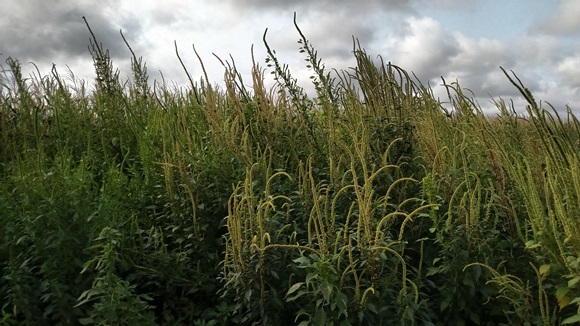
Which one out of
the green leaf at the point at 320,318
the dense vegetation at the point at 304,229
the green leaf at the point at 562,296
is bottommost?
the green leaf at the point at 562,296

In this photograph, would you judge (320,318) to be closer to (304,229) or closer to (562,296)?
(304,229)

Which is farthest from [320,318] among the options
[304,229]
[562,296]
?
[562,296]

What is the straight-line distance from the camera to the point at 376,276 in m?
3.12

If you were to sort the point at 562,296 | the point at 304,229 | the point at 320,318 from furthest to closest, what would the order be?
the point at 304,229 < the point at 562,296 < the point at 320,318

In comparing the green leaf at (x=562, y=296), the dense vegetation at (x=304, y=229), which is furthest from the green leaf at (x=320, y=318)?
the green leaf at (x=562, y=296)

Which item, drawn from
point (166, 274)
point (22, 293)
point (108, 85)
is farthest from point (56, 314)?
point (108, 85)

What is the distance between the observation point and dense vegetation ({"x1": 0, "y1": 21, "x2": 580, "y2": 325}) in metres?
3.18

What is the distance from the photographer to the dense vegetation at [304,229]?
3.18m

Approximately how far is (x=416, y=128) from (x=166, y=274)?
2.32 meters

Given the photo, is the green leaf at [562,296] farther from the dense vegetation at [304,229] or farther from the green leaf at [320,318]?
the green leaf at [320,318]

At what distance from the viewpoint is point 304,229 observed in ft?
12.7

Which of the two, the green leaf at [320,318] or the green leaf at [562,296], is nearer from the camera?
the green leaf at [320,318]

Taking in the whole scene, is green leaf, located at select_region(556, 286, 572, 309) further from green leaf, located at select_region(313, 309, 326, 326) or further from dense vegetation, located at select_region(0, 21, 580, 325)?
green leaf, located at select_region(313, 309, 326, 326)

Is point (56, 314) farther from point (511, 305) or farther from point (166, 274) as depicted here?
point (511, 305)
